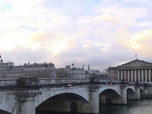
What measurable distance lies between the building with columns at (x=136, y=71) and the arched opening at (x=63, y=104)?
403 feet

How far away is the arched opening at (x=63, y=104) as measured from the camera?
2231 inches

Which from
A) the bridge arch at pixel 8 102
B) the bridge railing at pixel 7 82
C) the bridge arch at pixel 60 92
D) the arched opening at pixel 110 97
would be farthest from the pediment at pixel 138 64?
the bridge arch at pixel 8 102

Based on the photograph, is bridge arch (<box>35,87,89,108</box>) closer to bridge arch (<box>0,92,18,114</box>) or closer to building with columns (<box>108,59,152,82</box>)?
bridge arch (<box>0,92,18,114</box>)

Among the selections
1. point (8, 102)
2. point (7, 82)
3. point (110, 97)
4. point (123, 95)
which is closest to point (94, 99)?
point (123, 95)

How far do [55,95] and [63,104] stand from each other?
37.2 feet

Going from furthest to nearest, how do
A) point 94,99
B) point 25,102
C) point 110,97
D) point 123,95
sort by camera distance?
point 110,97 → point 123,95 → point 94,99 → point 25,102

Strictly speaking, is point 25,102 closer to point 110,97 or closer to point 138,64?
point 110,97

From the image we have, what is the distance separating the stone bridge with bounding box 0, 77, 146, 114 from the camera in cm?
3350

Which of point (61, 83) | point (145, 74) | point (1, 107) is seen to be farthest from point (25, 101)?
point (145, 74)

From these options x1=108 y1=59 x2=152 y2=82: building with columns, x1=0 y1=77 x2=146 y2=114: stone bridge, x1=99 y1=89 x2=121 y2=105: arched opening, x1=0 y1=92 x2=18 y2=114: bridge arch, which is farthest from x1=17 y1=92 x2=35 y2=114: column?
x1=108 y1=59 x2=152 y2=82: building with columns

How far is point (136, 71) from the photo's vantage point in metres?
182

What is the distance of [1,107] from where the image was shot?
30750 mm

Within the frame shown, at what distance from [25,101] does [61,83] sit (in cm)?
1135

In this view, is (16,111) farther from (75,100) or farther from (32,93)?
(75,100)
